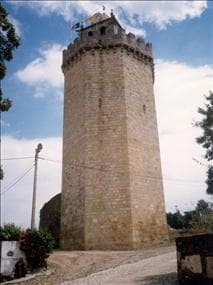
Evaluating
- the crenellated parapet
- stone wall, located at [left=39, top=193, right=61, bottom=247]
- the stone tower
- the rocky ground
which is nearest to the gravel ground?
the rocky ground

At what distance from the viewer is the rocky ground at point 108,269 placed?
324 inches

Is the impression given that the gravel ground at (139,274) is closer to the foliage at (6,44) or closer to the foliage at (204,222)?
the foliage at (204,222)

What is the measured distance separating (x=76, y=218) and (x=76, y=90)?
723 cm

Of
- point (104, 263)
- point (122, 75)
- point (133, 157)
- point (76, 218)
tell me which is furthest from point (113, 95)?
point (104, 263)

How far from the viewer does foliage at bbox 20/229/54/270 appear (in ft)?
36.7

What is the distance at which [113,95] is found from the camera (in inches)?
698

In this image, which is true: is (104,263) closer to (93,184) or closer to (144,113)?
(93,184)

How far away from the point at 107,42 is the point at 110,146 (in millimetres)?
6306

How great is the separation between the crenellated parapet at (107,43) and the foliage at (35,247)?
36.9 feet

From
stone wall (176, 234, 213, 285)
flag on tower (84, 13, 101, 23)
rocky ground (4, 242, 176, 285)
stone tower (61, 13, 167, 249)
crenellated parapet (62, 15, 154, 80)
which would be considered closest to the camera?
stone wall (176, 234, 213, 285)

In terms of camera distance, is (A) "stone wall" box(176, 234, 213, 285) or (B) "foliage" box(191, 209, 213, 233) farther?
(B) "foliage" box(191, 209, 213, 233)

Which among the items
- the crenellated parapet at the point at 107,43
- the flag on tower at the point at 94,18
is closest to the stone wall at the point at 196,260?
the crenellated parapet at the point at 107,43

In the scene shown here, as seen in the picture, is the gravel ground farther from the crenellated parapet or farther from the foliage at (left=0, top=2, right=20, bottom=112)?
the crenellated parapet

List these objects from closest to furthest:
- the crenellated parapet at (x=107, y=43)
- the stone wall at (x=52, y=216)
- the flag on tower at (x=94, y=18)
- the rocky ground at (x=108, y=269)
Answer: the rocky ground at (x=108, y=269) → the stone wall at (x=52, y=216) → the crenellated parapet at (x=107, y=43) → the flag on tower at (x=94, y=18)
